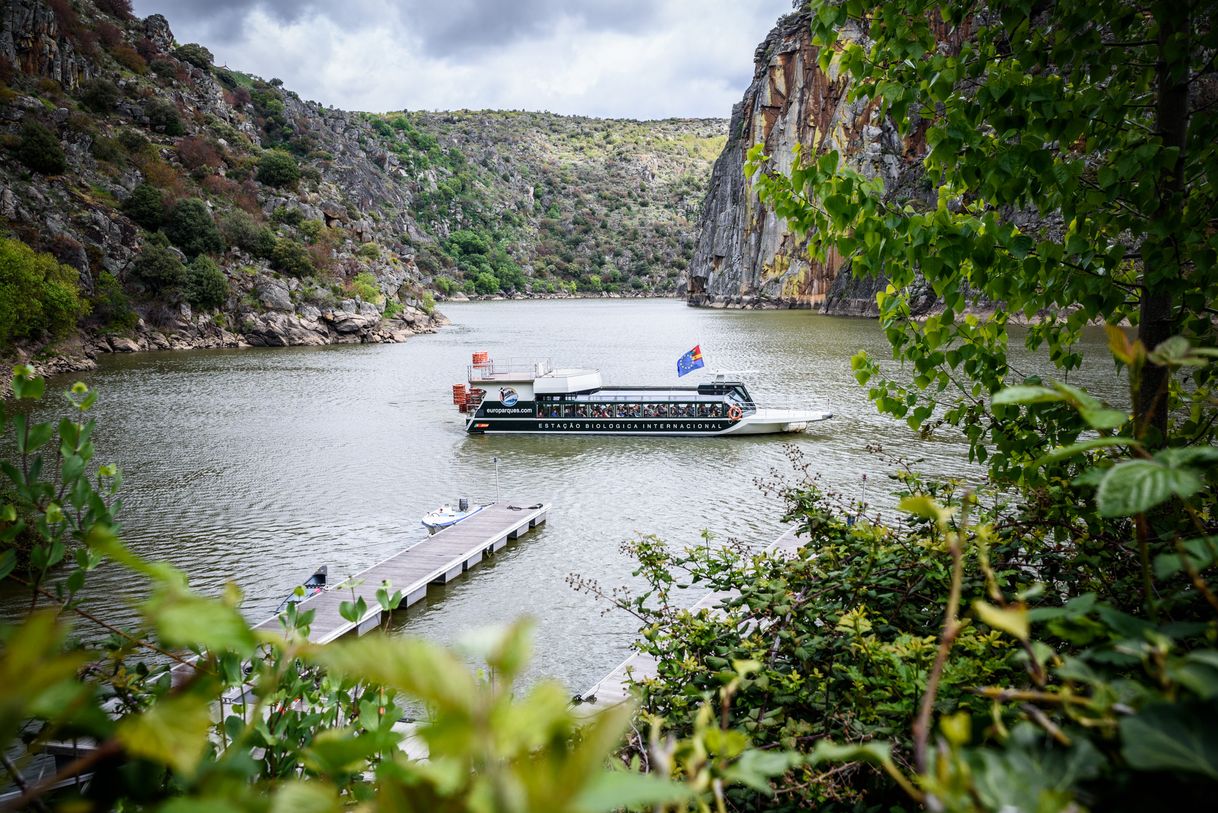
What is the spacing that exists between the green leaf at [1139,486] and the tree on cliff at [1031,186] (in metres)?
2.33

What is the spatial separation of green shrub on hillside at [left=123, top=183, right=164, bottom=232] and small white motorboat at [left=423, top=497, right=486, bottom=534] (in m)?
45.7

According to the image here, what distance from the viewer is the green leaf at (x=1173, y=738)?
712 mm

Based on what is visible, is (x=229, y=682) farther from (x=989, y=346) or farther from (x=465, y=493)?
(x=465, y=493)

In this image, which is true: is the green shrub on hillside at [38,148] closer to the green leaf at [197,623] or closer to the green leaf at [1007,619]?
the green leaf at [197,623]

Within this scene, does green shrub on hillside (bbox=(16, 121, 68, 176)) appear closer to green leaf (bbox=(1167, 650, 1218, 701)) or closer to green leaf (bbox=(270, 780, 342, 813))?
green leaf (bbox=(270, 780, 342, 813))

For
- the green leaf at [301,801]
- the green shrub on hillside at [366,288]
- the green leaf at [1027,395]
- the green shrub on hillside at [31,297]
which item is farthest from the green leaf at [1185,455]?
the green shrub on hillside at [366,288]

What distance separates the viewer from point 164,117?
61.8 meters

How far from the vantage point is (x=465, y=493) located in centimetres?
2064

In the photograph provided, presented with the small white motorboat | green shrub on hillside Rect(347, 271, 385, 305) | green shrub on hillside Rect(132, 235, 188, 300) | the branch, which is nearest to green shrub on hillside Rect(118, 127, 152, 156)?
green shrub on hillside Rect(132, 235, 188, 300)

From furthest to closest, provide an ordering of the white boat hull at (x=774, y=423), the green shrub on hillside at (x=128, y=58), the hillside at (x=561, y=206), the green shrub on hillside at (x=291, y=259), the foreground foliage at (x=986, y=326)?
the hillside at (x=561, y=206) → the green shrub on hillside at (x=128, y=58) → the green shrub on hillside at (x=291, y=259) → the white boat hull at (x=774, y=423) → the foreground foliage at (x=986, y=326)

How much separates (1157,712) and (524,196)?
592ft

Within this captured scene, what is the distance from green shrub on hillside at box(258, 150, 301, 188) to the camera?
6681cm

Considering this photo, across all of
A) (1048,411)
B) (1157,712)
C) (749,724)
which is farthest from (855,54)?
(1157,712)

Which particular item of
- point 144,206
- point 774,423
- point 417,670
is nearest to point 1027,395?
point 417,670
